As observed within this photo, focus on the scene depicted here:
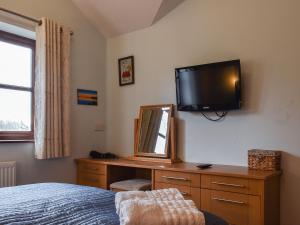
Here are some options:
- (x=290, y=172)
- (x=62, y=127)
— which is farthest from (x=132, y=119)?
(x=290, y=172)

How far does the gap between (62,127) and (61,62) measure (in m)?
0.73

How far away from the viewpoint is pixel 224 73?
9.12 ft

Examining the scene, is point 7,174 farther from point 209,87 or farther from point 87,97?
point 209,87

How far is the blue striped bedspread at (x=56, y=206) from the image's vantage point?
1.26 metres

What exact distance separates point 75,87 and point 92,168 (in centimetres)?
99

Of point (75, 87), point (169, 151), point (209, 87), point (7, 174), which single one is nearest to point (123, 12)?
point (75, 87)

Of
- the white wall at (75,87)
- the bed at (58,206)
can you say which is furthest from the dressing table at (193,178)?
the bed at (58,206)

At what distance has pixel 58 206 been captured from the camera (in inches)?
57.2

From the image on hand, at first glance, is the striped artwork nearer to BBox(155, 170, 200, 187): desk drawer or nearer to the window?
the window

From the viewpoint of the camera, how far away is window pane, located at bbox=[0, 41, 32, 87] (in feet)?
10.00

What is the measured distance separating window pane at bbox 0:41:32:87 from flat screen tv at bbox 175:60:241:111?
166 cm

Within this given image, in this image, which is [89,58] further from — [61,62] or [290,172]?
[290,172]

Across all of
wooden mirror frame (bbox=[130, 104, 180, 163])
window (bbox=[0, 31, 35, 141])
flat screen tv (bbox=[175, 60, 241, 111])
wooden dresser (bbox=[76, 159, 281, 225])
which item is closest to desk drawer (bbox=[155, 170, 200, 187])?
wooden dresser (bbox=[76, 159, 281, 225])

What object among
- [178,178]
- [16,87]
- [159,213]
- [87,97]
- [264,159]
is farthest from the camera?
[87,97]
